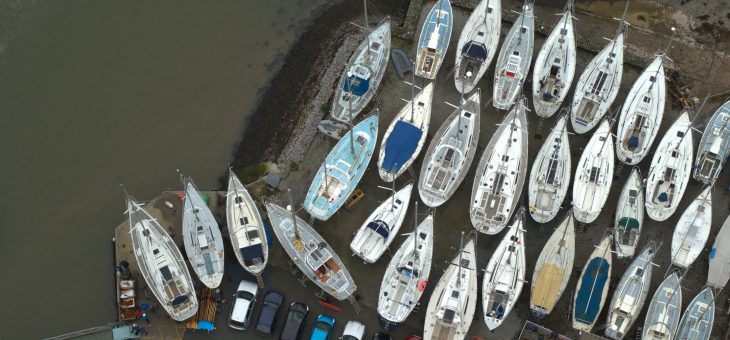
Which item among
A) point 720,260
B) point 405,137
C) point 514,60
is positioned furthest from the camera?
point 514,60

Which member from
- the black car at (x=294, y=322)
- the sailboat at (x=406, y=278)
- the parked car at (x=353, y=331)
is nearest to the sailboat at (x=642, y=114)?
the sailboat at (x=406, y=278)

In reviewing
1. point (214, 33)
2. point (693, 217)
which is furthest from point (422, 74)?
point (693, 217)

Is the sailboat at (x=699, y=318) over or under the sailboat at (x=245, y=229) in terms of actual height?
over

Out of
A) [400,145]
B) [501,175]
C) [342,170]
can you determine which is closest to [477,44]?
[400,145]

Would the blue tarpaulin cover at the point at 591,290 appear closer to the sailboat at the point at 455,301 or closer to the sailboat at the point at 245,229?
the sailboat at the point at 455,301

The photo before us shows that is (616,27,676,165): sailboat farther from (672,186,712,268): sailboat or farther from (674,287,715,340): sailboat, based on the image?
(674,287,715,340): sailboat

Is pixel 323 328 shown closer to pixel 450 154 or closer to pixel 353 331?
pixel 353 331

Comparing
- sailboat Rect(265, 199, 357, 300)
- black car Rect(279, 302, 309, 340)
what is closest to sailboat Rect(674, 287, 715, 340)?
sailboat Rect(265, 199, 357, 300)
